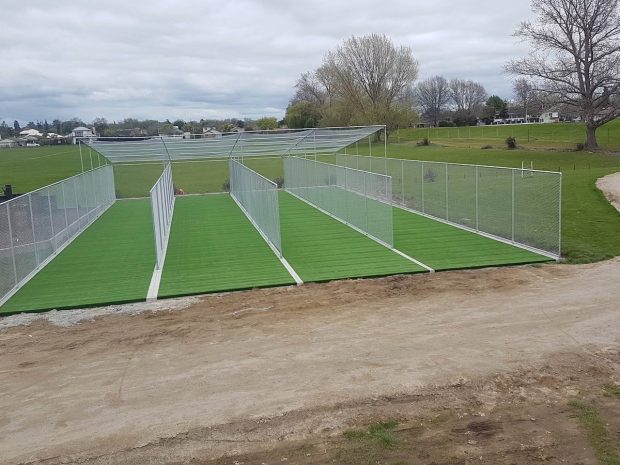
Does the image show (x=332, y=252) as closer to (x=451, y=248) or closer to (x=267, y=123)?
(x=451, y=248)

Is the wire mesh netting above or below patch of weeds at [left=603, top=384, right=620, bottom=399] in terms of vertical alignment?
above

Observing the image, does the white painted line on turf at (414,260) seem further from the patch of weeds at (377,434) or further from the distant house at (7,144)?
the distant house at (7,144)

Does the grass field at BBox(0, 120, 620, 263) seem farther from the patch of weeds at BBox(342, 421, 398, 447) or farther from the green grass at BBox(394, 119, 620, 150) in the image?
the patch of weeds at BBox(342, 421, 398, 447)

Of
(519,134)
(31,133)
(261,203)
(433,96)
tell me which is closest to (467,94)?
(433,96)

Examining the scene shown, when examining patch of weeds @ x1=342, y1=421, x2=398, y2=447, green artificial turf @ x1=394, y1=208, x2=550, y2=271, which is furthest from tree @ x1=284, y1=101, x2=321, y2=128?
patch of weeds @ x1=342, y1=421, x2=398, y2=447

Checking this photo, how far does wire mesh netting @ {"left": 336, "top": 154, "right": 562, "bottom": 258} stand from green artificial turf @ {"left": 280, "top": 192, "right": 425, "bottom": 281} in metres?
3.33

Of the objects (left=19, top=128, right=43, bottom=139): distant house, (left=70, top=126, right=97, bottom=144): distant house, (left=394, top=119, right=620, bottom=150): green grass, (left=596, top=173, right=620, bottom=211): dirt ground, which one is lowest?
(left=596, top=173, right=620, bottom=211): dirt ground

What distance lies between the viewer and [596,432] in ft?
18.4

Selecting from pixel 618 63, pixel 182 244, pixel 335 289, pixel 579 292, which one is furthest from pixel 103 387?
pixel 618 63

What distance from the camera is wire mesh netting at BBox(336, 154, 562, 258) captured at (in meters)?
14.0

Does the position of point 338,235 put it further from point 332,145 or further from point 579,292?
point 332,145

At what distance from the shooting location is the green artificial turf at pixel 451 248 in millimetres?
13297

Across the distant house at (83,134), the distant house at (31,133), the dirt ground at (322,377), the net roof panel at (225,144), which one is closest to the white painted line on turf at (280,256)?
the dirt ground at (322,377)

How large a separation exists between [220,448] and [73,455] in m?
1.40
